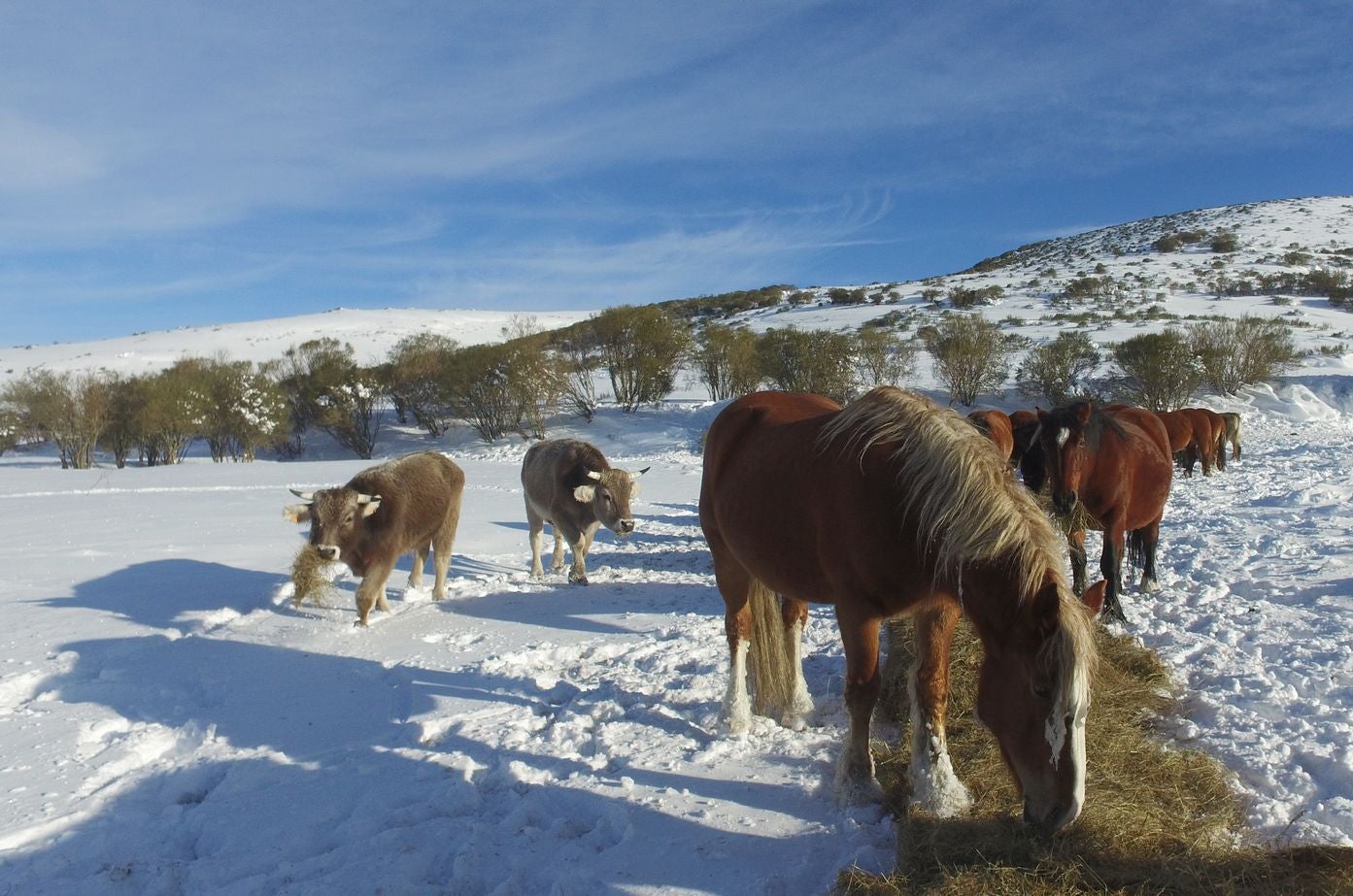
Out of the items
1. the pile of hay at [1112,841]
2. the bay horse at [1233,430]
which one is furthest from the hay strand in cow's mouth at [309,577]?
the bay horse at [1233,430]

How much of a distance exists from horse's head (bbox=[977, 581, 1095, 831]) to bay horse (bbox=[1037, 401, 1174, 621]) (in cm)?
369

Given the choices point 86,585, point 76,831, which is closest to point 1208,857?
point 76,831

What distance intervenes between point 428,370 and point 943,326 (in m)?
22.3

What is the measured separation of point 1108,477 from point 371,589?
6495mm

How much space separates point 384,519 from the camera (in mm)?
7316

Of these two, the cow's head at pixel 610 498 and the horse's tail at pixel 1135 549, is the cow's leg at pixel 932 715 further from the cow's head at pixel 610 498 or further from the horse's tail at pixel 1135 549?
the cow's head at pixel 610 498

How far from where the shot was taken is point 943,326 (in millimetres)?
29719

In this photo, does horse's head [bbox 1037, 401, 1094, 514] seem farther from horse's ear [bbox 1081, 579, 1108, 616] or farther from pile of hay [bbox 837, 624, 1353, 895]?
horse's ear [bbox 1081, 579, 1108, 616]

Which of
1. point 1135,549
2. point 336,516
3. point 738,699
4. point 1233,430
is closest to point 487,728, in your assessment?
point 738,699

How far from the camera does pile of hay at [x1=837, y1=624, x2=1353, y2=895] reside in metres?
2.53

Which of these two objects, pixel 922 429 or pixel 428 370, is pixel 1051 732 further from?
pixel 428 370

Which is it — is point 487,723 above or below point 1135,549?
below

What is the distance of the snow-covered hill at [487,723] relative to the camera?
3170 millimetres

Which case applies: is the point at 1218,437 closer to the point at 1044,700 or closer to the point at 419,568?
the point at 419,568
